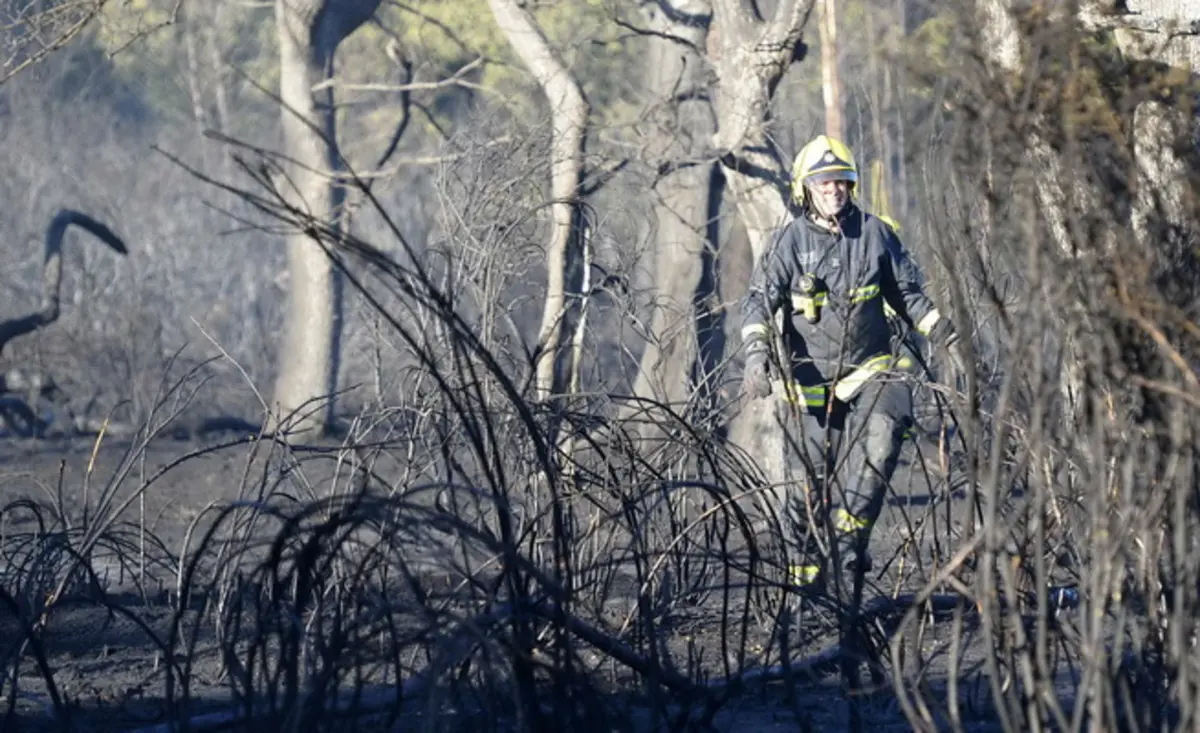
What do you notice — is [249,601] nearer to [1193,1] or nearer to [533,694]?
[533,694]

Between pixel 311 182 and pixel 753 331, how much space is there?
678 centimetres

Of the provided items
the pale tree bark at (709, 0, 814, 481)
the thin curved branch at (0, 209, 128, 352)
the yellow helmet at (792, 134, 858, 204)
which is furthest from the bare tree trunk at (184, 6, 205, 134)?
the yellow helmet at (792, 134, 858, 204)

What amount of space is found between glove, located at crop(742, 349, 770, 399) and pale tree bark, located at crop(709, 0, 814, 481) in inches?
91.2

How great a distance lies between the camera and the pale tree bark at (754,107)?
30.5 ft

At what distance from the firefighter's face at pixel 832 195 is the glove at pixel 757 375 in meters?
0.72

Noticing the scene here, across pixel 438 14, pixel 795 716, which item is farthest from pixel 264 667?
pixel 438 14

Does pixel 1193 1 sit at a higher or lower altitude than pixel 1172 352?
higher

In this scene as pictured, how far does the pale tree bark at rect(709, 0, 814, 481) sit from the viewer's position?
9289 millimetres

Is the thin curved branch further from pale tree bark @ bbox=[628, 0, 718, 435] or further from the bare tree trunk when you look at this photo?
the bare tree trunk

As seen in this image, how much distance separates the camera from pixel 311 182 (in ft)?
42.3

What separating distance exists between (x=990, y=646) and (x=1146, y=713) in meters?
0.47

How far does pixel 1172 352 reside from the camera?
3076mm

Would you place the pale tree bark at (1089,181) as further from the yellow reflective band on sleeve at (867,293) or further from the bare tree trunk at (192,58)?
the bare tree trunk at (192,58)

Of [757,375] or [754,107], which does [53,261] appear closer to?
[754,107]
